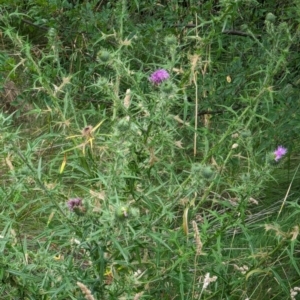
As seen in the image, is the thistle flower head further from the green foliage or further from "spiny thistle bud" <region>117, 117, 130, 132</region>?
"spiny thistle bud" <region>117, 117, 130, 132</region>

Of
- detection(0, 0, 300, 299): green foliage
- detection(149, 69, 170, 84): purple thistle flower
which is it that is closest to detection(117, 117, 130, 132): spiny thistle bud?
detection(0, 0, 300, 299): green foliage

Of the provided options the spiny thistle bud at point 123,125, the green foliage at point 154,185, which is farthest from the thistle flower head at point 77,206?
the spiny thistle bud at point 123,125

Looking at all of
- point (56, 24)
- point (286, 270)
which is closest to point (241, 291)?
point (286, 270)

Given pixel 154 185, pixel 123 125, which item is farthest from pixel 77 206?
pixel 154 185

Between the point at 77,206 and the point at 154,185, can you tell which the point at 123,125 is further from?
the point at 154,185

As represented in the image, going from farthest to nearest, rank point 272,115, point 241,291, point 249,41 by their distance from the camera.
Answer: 1. point 249,41
2. point 272,115
3. point 241,291

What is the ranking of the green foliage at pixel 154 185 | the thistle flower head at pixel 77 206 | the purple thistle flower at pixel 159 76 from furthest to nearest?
1. the purple thistle flower at pixel 159 76
2. the green foliage at pixel 154 185
3. the thistle flower head at pixel 77 206

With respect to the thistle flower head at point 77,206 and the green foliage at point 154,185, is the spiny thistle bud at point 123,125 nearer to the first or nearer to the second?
the green foliage at point 154,185

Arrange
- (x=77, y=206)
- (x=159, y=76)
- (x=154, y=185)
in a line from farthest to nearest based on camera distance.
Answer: (x=154, y=185), (x=159, y=76), (x=77, y=206)

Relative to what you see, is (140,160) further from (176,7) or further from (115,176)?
(176,7)

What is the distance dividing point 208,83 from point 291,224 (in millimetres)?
751

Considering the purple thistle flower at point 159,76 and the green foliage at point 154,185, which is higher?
the purple thistle flower at point 159,76

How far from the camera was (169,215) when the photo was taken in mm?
2061

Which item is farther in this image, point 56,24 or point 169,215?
point 56,24
